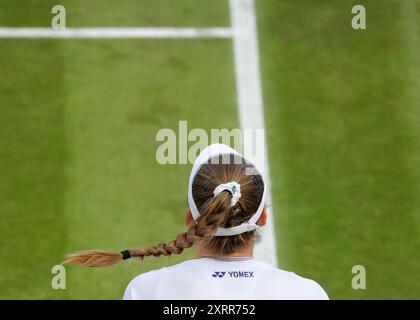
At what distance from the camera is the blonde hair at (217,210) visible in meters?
3.81

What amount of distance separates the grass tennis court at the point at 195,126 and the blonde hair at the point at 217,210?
373 centimetres

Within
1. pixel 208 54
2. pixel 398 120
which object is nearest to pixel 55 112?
pixel 208 54

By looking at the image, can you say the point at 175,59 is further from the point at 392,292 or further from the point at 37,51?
the point at 392,292

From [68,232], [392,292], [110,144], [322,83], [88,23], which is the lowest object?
[392,292]

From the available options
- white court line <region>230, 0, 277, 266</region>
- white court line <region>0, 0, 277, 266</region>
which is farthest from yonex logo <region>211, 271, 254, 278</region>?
white court line <region>0, 0, 277, 266</region>

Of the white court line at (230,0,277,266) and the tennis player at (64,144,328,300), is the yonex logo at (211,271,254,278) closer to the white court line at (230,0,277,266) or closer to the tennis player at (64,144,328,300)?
the tennis player at (64,144,328,300)

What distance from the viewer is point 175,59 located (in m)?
9.85

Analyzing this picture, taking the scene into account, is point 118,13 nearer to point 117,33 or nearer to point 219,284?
point 117,33

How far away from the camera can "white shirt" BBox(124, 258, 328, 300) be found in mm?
3656

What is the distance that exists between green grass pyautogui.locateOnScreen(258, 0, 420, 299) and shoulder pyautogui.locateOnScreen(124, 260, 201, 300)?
4.25m

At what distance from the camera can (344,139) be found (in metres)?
9.09

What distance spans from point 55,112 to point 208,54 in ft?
6.39

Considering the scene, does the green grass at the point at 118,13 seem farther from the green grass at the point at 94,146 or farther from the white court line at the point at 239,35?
the green grass at the point at 94,146

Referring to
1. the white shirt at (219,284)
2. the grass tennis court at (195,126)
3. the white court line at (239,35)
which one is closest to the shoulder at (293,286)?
the white shirt at (219,284)
